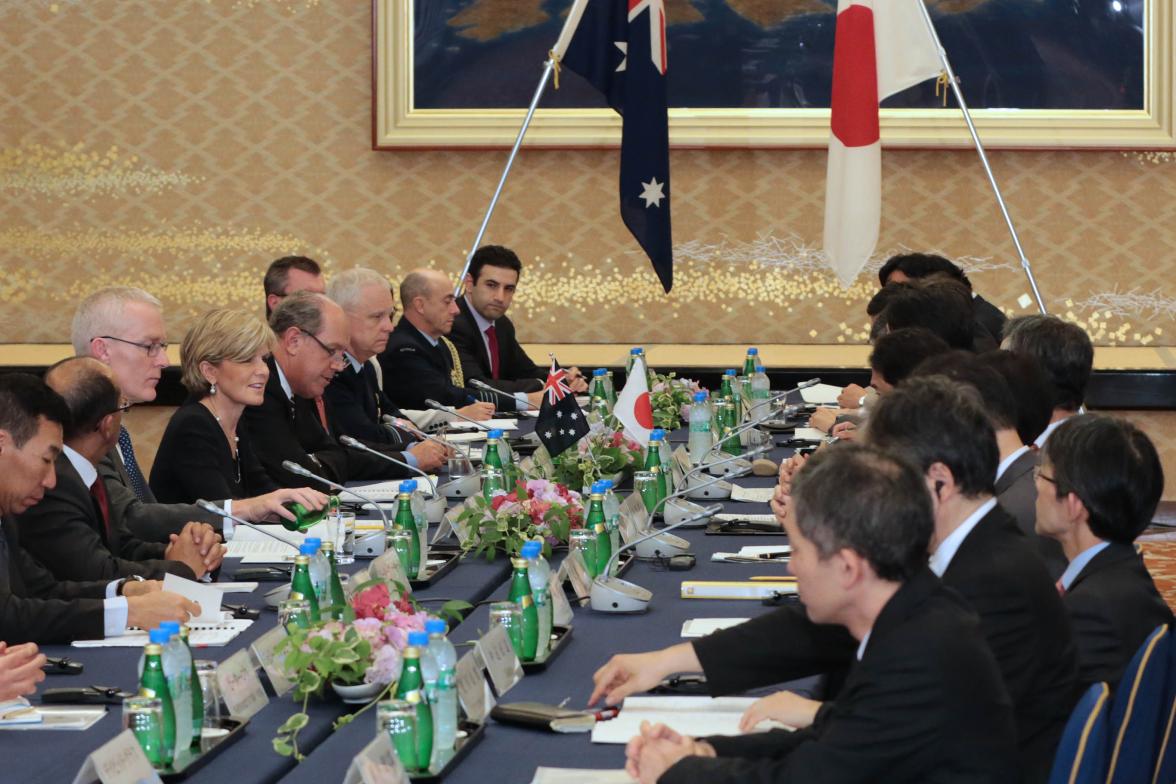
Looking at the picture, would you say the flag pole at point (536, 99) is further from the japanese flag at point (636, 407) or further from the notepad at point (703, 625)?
the notepad at point (703, 625)

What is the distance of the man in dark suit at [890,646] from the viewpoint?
201 centimetres

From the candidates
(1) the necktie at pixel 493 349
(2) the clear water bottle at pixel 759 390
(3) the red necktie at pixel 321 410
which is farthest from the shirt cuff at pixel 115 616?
(1) the necktie at pixel 493 349

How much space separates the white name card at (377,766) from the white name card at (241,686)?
0.49 meters

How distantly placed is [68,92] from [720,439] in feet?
16.7

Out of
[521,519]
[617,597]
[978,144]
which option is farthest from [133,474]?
[978,144]

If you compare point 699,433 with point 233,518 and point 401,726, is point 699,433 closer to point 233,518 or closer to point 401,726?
point 233,518

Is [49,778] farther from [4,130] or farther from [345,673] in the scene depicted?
[4,130]

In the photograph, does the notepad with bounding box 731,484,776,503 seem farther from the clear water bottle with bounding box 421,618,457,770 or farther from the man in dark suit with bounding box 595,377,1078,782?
the clear water bottle with bounding box 421,618,457,770

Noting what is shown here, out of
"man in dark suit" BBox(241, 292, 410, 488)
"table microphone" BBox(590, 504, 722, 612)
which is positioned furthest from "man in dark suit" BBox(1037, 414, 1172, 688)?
"man in dark suit" BBox(241, 292, 410, 488)

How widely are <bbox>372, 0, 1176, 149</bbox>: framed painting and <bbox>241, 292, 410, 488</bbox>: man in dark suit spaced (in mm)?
3779

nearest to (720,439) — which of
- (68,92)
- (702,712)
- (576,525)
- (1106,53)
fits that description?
(576,525)

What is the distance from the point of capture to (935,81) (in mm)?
8703

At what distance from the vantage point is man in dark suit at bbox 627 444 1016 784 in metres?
2.01

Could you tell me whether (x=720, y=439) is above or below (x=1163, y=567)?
above
